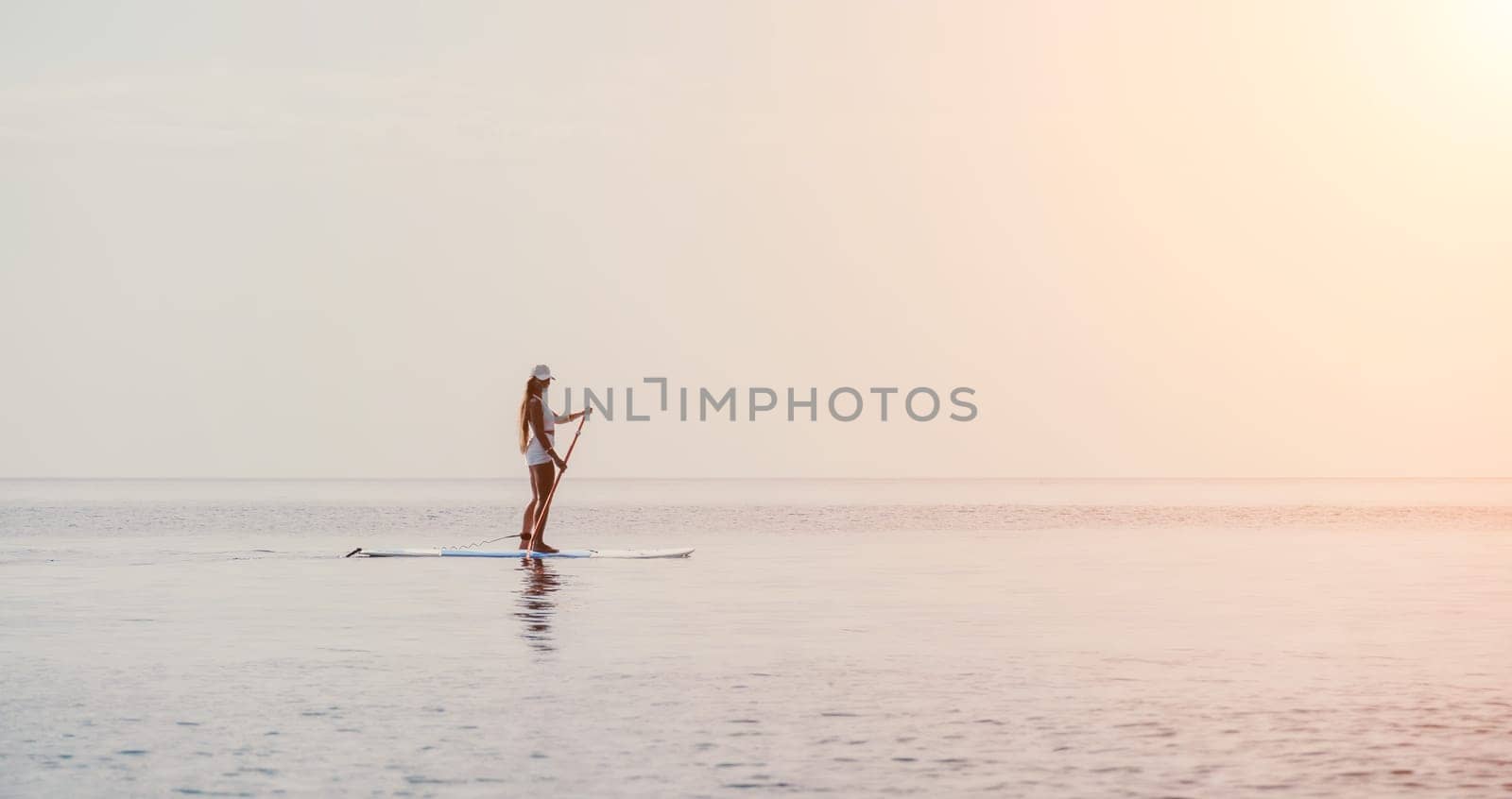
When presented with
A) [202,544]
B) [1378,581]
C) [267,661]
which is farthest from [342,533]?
[267,661]

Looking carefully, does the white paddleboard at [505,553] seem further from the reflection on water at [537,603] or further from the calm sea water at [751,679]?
the calm sea water at [751,679]

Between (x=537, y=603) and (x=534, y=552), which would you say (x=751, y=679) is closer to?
(x=537, y=603)

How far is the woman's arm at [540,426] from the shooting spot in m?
24.0

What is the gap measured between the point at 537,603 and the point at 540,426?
672 centimetres

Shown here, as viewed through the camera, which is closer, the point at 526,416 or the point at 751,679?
the point at 751,679

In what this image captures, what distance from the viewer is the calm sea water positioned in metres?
8.38

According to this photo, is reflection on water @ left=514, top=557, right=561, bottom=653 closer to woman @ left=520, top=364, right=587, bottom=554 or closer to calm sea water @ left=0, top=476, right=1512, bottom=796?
calm sea water @ left=0, top=476, right=1512, bottom=796

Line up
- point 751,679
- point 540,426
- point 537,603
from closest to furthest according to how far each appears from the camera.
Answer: point 751,679 < point 537,603 < point 540,426

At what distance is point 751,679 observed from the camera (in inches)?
458

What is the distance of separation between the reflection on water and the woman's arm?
1463mm

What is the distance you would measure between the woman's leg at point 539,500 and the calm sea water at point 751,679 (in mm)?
740

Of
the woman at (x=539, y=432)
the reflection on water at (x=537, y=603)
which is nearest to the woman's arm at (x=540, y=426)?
the woman at (x=539, y=432)

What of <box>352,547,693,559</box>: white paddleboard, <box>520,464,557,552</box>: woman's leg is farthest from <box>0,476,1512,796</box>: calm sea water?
<box>520,464,557,552</box>: woman's leg

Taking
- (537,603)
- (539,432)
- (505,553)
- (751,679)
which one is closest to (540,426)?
(539,432)
